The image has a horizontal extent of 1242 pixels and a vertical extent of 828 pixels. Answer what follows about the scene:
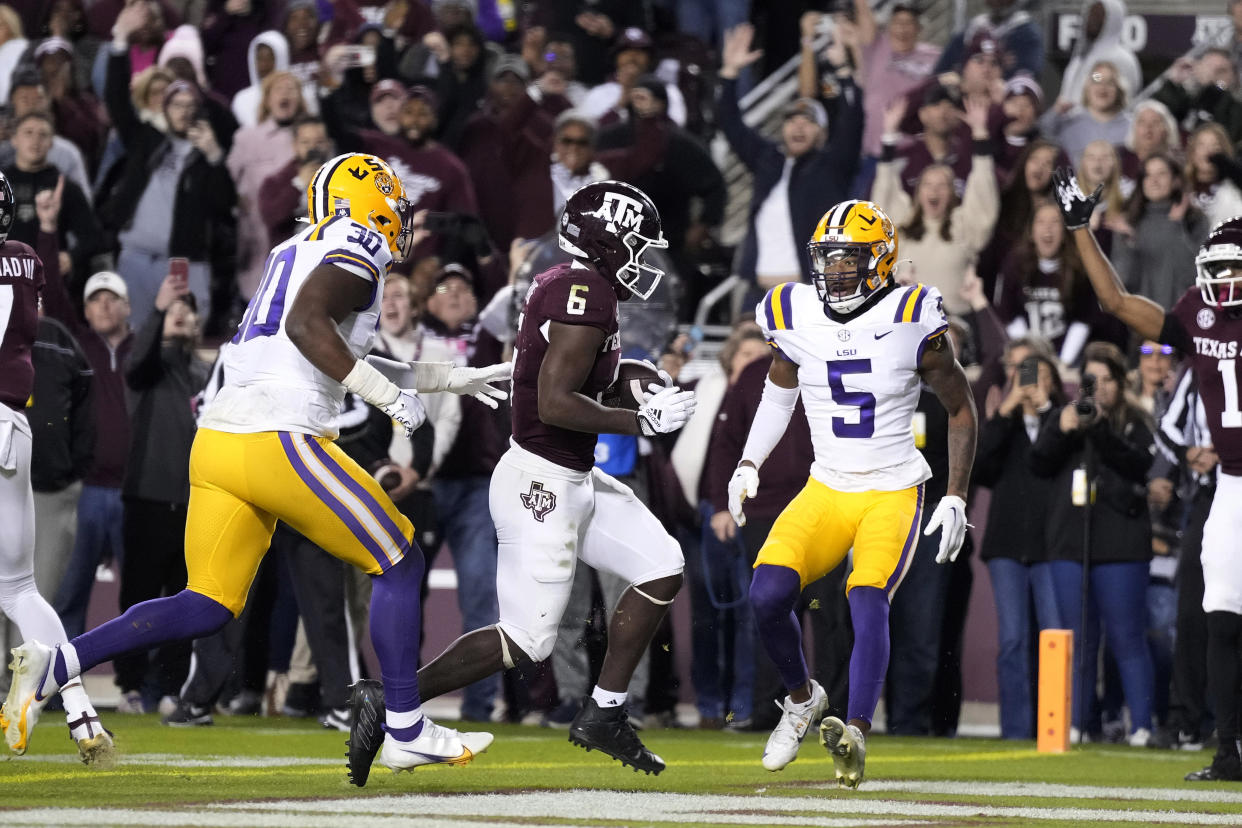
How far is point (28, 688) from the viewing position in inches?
246

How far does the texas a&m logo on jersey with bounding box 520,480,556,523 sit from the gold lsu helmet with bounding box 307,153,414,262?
2.76ft

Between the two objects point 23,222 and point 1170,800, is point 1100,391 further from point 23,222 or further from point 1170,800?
point 23,222

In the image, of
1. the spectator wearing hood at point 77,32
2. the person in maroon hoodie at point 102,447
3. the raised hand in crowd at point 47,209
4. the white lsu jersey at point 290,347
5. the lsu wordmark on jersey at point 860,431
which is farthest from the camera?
the spectator wearing hood at point 77,32

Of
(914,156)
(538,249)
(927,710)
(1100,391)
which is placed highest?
(914,156)

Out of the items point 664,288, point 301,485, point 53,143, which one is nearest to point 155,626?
point 301,485

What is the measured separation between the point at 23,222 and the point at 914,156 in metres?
5.30

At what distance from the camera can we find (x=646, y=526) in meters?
6.67

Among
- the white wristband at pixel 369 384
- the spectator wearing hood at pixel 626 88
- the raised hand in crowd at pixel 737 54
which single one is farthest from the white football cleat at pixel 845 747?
the spectator wearing hood at pixel 626 88

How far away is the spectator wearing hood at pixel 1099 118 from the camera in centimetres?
1258

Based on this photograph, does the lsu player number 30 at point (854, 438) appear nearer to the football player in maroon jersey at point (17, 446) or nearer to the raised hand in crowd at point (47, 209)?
the football player in maroon jersey at point (17, 446)

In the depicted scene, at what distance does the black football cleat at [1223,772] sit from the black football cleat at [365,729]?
3321 mm

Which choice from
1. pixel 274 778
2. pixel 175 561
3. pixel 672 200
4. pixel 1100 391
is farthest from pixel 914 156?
pixel 274 778

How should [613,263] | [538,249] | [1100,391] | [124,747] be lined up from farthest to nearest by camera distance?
[538,249] → [1100,391] → [124,747] → [613,263]

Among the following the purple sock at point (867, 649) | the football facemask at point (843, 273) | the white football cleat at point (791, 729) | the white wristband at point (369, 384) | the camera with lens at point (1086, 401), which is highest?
the football facemask at point (843, 273)
